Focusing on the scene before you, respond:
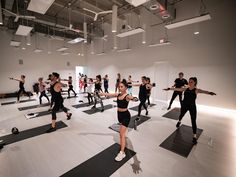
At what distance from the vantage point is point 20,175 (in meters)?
2.00

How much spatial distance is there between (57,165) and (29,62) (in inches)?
391

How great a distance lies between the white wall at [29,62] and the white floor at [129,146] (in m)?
6.21

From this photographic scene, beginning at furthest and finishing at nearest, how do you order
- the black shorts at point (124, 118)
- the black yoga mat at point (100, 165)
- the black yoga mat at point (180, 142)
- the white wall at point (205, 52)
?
the white wall at point (205, 52), the black yoga mat at point (180, 142), the black shorts at point (124, 118), the black yoga mat at point (100, 165)

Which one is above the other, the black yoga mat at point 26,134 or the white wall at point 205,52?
the white wall at point 205,52

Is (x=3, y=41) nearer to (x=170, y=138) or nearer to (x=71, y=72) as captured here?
(x=71, y=72)

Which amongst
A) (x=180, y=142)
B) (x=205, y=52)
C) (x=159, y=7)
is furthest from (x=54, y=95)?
(x=205, y=52)

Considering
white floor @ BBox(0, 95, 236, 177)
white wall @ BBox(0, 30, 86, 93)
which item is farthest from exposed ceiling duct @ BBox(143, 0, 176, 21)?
white wall @ BBox(0, 30, 86, 93)

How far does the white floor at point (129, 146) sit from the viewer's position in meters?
2.12

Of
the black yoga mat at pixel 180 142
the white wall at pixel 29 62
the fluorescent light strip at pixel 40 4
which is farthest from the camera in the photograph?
the white wall at pixel 29 62

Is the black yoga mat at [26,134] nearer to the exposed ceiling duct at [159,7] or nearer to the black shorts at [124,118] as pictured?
the black shorts at [124,118]

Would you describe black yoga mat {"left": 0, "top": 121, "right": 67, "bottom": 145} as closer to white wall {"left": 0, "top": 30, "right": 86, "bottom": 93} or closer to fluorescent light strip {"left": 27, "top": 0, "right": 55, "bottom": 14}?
fluorescent light strip {"left": 27, "top": 0, "right": 55, "bottom": 14}

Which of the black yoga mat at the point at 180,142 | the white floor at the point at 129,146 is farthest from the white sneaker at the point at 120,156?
the black yoga mat at the point at 180,142

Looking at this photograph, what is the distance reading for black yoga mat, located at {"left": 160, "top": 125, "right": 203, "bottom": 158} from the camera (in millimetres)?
2717

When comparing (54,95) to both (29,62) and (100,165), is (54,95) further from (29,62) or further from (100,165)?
(29,62)
